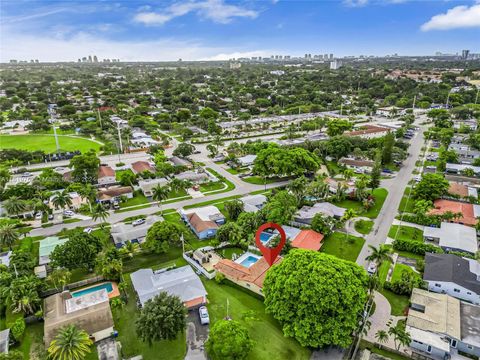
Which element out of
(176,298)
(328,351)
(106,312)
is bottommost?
(328,351)

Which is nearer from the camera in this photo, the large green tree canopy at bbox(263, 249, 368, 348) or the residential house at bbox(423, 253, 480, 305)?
the large green tree canopy at bbox(263, 249, 368, 348)

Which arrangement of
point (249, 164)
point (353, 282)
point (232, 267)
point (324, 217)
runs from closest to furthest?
Answer: point (353, 282), point (232, 267), point (324, 217), point (249, 164)

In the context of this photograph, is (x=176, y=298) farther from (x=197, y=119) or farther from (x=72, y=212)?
(x=197, y=119)

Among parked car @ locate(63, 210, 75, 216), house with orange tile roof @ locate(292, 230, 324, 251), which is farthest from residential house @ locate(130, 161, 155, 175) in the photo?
house with orange tile roof @ locate(292, 230, 324, 251)

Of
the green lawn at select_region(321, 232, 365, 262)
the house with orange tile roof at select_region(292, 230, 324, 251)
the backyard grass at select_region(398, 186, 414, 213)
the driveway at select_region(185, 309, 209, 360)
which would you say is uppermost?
the house with orange tile roof at select_region(292, 230, 324, 251)

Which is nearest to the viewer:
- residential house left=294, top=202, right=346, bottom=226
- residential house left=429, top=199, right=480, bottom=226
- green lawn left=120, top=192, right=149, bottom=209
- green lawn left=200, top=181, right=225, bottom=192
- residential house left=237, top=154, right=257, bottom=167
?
residential house left=429, top=199, right=480, bottom=226

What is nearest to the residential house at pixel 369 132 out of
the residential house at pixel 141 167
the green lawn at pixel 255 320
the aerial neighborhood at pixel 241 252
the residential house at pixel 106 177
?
the aerial neighborhood at pixel 241 252

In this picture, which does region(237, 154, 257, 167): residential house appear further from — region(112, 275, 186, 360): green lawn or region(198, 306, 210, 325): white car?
region(112, 275, 186, 360): green lawn

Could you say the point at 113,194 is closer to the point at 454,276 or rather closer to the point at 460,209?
the point at 454,276

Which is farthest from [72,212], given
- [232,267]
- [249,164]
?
[249,164]
